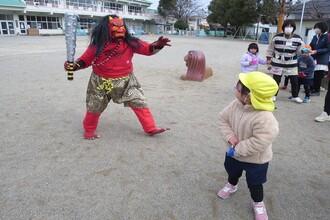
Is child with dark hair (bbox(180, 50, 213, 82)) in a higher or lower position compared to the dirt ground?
higher

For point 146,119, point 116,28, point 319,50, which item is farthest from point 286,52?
point 116,28

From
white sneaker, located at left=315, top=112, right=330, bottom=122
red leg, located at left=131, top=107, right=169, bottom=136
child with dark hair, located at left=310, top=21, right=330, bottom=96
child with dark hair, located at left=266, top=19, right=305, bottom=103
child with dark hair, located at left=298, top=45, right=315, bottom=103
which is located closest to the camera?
red leg, located at left=131, top=107, right=169, bottom=136

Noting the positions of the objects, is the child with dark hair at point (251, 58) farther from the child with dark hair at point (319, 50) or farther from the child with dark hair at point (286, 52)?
the child with dark hair at point (319, 50)

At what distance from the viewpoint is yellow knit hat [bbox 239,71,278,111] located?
1829 mm

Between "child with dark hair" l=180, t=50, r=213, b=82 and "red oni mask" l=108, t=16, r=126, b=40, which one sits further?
"child with dark hair" l=180, t=50, r=213, b=82

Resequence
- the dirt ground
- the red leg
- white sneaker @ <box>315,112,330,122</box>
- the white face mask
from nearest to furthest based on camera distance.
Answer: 1. the dirt ground
2. the red leg
3. white sneaker @ <box>315,112,330,122</box>
4. the white face mask

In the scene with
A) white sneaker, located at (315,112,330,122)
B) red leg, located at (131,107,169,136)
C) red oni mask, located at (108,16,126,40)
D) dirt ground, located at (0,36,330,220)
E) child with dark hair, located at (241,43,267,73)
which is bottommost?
dirt ground, located at (0,36,330,220)

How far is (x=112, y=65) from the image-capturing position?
10.5 feet

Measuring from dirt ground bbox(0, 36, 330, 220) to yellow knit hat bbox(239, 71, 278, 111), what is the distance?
973mm

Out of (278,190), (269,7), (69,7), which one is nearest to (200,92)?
(278,190)

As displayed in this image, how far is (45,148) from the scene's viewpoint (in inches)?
130

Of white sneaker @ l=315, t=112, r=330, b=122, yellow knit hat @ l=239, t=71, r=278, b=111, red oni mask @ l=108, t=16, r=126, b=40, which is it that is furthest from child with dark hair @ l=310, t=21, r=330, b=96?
yellow knit hat @ l=239, t=71, r=278, b=111

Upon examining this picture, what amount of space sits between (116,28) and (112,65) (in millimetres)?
423

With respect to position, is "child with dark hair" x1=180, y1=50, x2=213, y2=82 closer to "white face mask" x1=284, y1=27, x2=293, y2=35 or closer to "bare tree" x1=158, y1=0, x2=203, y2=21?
"white face mask" x1=284, y1=27, x2=293, y2=35
